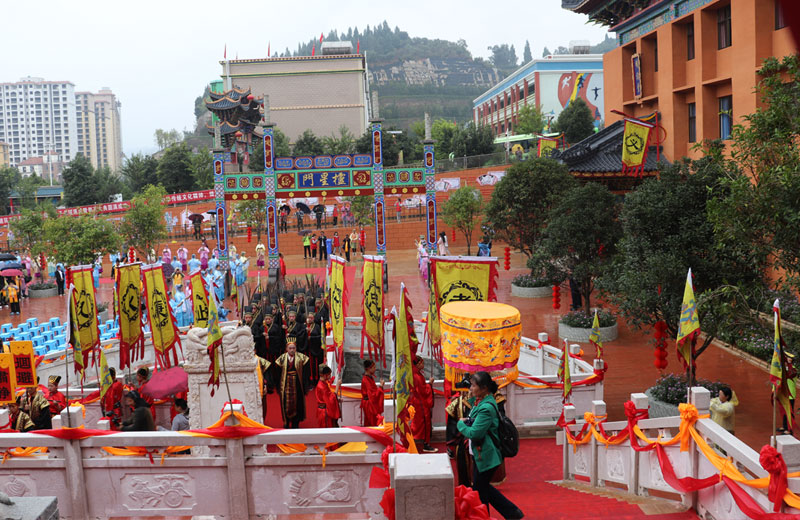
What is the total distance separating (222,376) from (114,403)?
5.93ft

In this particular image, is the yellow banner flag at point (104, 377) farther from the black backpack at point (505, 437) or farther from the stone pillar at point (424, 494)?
the stone pillar at point (424, 494)

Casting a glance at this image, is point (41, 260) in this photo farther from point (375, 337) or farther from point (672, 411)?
point (672, 411)

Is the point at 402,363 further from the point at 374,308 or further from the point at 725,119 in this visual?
the point at 725,119

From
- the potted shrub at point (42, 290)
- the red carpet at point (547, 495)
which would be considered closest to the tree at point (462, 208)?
the potted shrub at point (42, 290)

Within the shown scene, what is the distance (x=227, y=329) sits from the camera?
859 centimetres

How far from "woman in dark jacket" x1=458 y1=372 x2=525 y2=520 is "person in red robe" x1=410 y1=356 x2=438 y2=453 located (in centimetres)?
277

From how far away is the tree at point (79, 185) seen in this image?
45.8 meters

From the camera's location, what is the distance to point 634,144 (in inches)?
722

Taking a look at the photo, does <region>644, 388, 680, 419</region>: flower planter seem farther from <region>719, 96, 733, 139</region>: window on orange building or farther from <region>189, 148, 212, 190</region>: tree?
<region>189, 148, 212, 190</region>: tree

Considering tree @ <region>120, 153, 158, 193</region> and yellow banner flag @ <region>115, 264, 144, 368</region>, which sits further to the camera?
tree @ <region>120, 153, 158, 193</region>

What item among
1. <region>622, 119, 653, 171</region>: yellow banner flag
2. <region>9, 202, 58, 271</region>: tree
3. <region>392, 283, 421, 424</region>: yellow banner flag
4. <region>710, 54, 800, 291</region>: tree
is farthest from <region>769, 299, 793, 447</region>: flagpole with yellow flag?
<region>9, 202, 58, 271</region>: tree

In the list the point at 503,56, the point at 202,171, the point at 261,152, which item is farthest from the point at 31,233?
the point at 503,56

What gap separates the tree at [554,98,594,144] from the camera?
36875mm

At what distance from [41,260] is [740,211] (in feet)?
87.4
